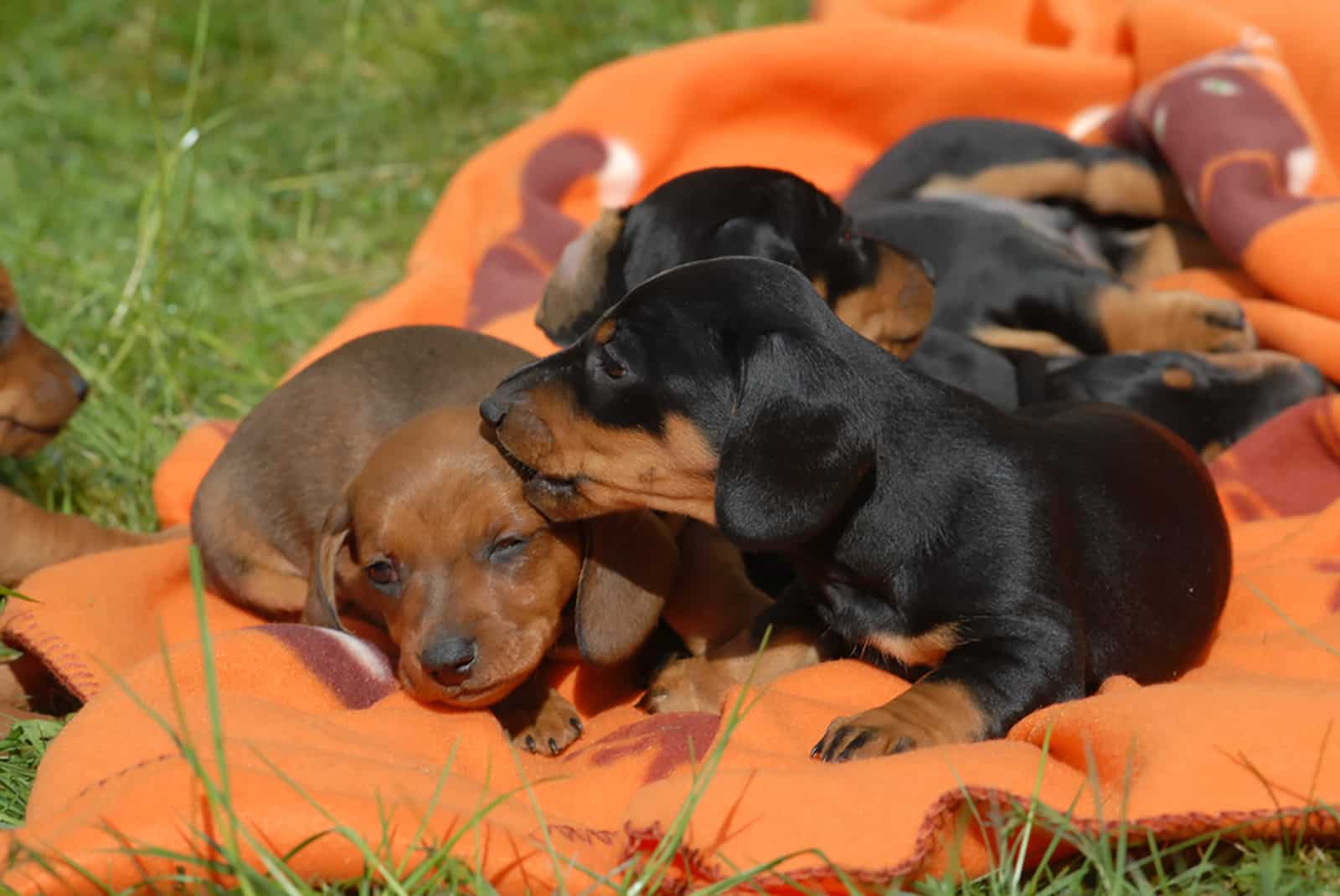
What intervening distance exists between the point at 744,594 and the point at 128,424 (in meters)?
2.65

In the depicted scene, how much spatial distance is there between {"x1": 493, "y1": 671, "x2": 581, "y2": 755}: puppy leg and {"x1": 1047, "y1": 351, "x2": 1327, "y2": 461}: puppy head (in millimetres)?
2093

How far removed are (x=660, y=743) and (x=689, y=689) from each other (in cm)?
38

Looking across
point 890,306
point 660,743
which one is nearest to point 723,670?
point 660,743

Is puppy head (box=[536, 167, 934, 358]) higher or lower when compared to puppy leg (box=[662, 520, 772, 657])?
higher

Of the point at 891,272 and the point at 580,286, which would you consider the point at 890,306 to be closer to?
the point at 891,272

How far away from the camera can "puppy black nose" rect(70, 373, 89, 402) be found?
517 cm

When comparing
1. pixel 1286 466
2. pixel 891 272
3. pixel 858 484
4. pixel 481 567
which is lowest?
pixel 1286 466

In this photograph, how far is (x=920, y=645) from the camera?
3648 mm

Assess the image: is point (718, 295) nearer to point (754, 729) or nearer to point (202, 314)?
point (754, 729)

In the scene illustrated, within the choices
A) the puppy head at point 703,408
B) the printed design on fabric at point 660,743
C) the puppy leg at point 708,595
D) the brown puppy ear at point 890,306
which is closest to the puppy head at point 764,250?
the brown puppy ear at point 890,306

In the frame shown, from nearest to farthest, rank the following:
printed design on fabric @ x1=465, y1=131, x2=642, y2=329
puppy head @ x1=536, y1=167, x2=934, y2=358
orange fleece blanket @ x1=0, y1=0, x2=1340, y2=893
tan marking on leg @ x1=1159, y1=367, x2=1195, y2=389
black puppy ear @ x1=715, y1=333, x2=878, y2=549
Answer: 1. orange fleece blanket @ x1=0, y1=0, x2=1340, y2=893
2. black puppy ear @ x1=715, y1=333, x2=878, y2=549
3. puppy head @ x1=536, y1=167, x2=934, y2=358
4. tan marking on leg @ x1=1159, y1=367, x2=1195, y2=389
5. printed design on fabric @ x1=465, y1=131, x2=642, y2=329

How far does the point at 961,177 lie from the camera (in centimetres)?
655

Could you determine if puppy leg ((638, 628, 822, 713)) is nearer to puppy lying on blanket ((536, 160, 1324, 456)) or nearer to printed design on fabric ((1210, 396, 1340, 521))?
puppy lying on blanket ((536, 160, 1324, 456))

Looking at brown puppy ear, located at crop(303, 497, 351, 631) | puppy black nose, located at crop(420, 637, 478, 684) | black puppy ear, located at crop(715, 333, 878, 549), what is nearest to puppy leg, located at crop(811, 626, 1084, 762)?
black puppy ear, located at crop(715, 333, 878, 549)
